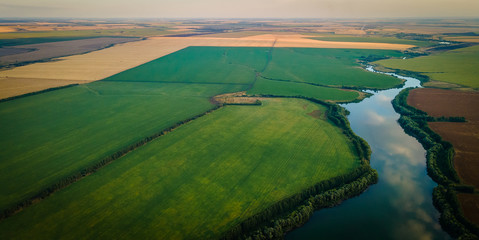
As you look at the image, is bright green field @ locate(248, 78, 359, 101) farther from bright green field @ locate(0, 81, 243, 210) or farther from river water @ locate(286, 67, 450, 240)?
river water @ locate(286, 67, 450, 240)

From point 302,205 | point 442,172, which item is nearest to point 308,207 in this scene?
point 302,205

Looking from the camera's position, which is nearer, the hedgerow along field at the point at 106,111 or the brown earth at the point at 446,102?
the hedgerow along field at the point at 106,111

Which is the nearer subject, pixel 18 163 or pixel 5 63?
pixel 18 163

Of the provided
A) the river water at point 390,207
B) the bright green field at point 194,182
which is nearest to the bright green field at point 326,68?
the bright green field at point 194,182

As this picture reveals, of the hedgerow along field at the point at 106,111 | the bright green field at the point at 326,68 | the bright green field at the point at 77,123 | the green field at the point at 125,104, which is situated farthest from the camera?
the bright green field at the point at 326,68

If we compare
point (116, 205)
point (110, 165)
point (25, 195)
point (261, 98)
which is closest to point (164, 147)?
point (110, 165)

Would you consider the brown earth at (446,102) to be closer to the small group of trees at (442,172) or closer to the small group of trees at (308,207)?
the small group of trees at (442,172)

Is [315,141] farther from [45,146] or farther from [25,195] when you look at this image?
[45,146]
